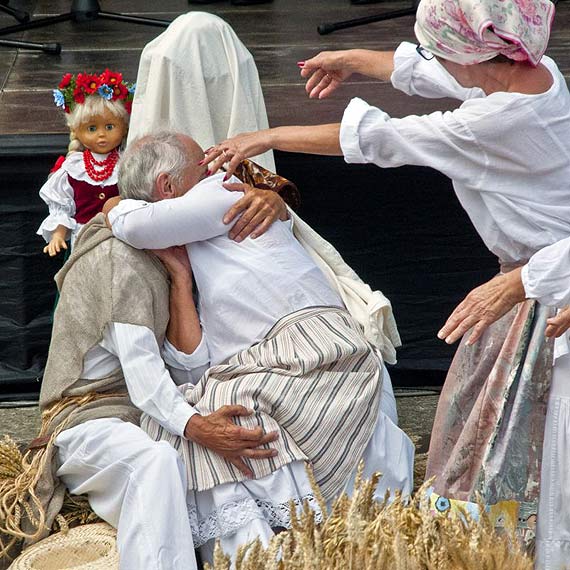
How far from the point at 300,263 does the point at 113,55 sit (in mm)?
3133

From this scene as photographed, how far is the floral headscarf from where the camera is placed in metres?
2.72

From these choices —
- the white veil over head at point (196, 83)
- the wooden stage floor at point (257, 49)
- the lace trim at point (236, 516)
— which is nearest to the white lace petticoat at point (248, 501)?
the lace trim at point (236, 516)

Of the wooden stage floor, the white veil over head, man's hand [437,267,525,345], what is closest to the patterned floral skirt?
man's hand [437,267,525,345]

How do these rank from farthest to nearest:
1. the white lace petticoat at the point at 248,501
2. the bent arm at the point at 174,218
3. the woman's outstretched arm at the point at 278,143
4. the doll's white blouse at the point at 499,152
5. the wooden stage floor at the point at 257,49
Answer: the wooden stage floor at the point at 257,49
the bent arm at the point at 174,218
the white lace petticoat at the point at 248,501
the woman's outstretched arm at the point at 278,143
the doll's white blouse at the point at 499,152

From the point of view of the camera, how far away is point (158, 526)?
3209 millimetres

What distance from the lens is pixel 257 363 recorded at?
11.4ft

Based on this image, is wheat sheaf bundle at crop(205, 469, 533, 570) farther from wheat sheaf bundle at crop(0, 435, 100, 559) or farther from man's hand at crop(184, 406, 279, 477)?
wheat sheaf bundle at crop(0, 435, 100, 559)

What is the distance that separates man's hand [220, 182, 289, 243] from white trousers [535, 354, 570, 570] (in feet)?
3.39

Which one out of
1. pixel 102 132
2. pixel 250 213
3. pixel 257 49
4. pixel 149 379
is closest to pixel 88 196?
pixel 102 132

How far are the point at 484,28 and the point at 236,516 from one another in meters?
1.43

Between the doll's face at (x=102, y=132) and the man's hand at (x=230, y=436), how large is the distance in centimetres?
123

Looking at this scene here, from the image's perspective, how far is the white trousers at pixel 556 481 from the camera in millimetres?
2922

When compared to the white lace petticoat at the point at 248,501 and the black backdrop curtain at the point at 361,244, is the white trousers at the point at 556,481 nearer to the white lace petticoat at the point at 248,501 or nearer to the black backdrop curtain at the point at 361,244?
the white lace petticoat at the point at 248,501

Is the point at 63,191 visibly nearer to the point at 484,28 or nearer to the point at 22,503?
the point at 22,503
